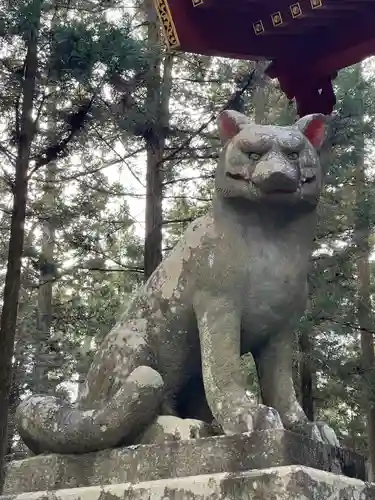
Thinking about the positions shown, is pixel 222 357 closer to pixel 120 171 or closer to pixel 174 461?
pixel 174 461

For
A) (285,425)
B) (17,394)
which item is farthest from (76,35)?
(17,394)

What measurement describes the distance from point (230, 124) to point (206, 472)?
1.27 metres

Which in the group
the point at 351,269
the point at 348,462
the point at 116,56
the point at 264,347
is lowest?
the point at 348,462

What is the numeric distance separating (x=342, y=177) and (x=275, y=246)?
6087 millimetres

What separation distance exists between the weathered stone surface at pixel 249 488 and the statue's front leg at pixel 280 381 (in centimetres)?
30

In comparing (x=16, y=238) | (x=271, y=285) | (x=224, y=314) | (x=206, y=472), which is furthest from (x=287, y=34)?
(x=206, y=472)

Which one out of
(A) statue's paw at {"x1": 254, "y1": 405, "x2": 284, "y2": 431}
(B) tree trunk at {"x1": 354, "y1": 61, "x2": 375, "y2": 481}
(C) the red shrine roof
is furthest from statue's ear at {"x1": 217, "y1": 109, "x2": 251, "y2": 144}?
(B) tree trunk at {"x1": 354, "y1": 61, "x2": 375, "y2": 481}

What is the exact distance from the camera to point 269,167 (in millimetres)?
2443

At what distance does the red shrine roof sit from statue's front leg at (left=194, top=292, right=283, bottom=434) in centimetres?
338

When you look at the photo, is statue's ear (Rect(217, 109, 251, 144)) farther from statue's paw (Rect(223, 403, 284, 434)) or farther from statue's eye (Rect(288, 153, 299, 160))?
statue's paw (Rect(223, 403, 284, 434))

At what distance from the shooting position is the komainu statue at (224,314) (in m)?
2.44

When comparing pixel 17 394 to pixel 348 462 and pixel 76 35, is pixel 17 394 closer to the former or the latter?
pixel 76 35

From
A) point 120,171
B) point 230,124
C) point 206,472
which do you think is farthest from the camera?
point 120,171

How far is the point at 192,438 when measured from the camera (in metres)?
2.31
